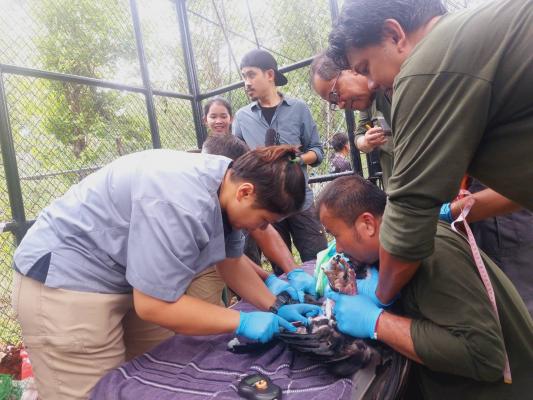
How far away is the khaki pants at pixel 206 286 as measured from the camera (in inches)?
90.0

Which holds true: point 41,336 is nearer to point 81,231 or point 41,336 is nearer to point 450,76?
point 81,231

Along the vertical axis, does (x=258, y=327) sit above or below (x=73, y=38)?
below

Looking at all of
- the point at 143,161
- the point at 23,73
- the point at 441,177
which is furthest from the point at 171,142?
the point at 441,177

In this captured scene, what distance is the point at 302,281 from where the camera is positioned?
2.17 meters

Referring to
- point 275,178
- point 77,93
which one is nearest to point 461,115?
point 275,178

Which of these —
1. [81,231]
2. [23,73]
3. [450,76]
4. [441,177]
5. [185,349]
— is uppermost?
[23,73]

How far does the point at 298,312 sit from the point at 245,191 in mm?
607

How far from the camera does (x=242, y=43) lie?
13.3 ft

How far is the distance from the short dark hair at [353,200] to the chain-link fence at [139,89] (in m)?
2.00

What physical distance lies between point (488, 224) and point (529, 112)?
1181 mm

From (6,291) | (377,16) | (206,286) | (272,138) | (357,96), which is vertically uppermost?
(377,16)

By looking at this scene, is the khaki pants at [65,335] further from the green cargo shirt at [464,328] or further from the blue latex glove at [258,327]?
the green cargo shirt at [464,328]

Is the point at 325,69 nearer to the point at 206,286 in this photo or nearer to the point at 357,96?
the point at 357,96

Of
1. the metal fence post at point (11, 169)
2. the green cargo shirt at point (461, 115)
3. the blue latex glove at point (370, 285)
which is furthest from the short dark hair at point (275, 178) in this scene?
the metal fence post at point (11, 169)
